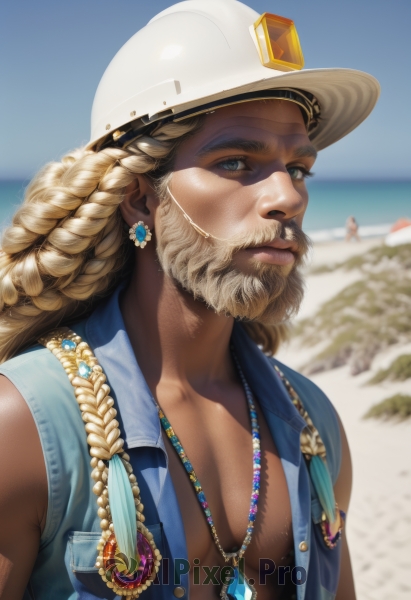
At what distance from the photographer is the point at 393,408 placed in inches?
303

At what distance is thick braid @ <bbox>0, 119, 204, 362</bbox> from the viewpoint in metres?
2.24

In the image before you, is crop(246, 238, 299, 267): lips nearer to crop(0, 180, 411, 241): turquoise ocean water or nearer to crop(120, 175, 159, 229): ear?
crop(120, 175, 159, 229): ear

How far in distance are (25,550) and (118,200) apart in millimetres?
1201

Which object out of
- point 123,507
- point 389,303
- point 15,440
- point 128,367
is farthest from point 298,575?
point 389,303

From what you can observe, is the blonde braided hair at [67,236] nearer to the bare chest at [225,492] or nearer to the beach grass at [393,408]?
the bare chest at [225,492]

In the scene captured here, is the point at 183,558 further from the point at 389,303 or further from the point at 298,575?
the point at 389,303

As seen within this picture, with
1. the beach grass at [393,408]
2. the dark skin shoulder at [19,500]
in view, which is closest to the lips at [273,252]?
the dark skin shoulder at [19,500]

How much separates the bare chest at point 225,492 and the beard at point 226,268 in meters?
0.44

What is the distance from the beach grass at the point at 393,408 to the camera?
7.59 metres

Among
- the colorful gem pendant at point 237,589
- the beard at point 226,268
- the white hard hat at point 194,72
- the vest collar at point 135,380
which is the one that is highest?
the white hard hat at point 194,72

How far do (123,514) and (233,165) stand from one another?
1220 mm

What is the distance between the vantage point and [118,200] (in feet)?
7.50

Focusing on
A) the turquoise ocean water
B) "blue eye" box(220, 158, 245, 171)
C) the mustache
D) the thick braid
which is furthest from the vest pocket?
the turquoise ocean water

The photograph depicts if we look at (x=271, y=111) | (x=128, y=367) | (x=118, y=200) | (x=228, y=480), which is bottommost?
(x=228, y=480)
